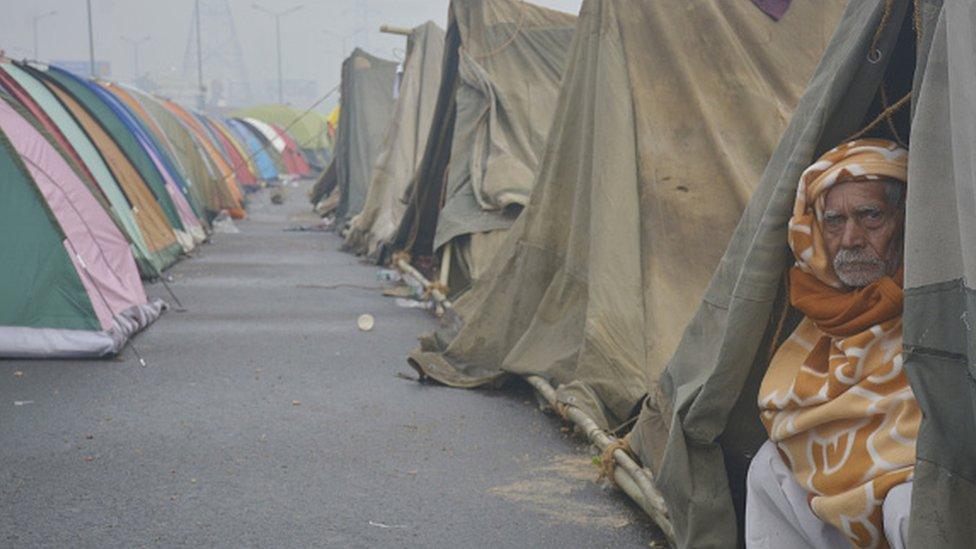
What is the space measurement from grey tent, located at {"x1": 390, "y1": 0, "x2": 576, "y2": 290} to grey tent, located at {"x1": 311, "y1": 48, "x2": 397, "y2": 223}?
711 centimetres

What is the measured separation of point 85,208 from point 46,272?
1667 millimetres

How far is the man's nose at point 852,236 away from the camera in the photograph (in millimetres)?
3326

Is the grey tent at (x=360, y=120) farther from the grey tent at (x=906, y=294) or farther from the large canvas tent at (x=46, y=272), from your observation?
the grey tent at (x=906, y=294)

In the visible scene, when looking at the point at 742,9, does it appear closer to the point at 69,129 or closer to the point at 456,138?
the point at 456,138

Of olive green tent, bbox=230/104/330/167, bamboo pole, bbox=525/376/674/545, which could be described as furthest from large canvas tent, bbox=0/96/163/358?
olive green tent, bbox=230/104/330/167

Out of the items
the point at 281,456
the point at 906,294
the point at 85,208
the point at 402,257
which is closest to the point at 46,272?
the point at 85,208

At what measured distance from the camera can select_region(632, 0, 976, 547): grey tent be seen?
2.67 metres

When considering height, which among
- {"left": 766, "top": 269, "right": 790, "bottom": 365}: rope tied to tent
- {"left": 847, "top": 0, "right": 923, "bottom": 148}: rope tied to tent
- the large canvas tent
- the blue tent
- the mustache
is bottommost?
the blue tent

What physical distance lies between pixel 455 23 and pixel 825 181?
8.67m

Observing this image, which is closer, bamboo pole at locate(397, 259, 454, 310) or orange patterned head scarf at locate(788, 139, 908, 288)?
orange patterned head scarf at locate(788, 139, 908, 288)

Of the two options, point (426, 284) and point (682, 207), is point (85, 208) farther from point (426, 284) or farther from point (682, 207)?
point (682, 207)

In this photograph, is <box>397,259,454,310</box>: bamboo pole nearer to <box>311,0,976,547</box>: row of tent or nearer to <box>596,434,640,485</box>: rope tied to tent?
<box>311,0,976,547</box>: row of tent

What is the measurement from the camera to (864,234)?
334 centimetres

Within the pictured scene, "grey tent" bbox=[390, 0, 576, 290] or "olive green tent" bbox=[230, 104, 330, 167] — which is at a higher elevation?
"grey tent" bbox=[390, 0, 576, 290]
